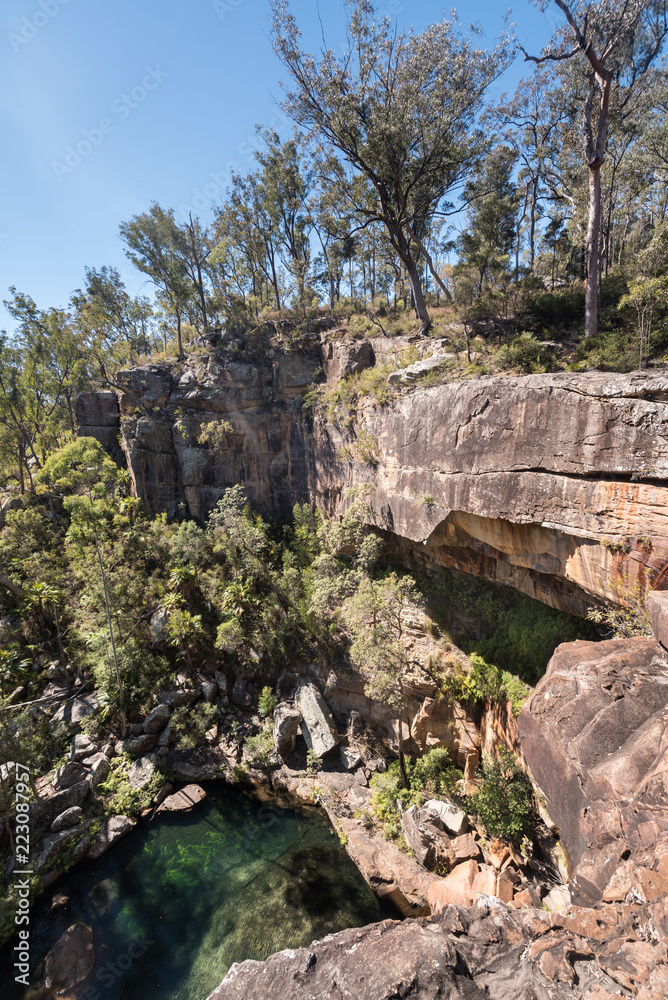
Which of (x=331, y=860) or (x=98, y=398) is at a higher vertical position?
(x=98, y=398)

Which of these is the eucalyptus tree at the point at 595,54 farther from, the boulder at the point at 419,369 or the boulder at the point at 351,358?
the boulder at the point at 351,358

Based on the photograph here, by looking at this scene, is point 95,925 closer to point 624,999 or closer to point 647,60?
point 624,999

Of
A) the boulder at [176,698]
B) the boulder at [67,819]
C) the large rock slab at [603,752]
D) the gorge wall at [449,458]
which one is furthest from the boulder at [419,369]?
the boulder at [67,819]

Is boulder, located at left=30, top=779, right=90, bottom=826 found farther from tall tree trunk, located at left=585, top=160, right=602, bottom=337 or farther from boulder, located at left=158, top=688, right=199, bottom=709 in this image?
tall tree trunk, located at left=585, top=160, right=602, bottom=337

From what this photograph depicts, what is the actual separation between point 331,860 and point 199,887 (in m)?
3.43

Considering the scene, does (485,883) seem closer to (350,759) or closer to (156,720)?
(350,759)

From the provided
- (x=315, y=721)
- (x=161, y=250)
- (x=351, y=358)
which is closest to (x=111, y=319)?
(x=161, y=250)

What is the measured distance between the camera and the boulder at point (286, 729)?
12.9 meters

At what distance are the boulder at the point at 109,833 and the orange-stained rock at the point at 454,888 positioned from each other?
8.44 m

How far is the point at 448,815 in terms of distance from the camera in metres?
9.84

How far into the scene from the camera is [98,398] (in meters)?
21.8

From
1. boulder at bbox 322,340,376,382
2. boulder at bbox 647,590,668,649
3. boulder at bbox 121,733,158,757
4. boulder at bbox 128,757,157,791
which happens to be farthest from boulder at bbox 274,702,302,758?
boulder at bbox 322,340,376,382

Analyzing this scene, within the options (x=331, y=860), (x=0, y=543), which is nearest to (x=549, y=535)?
(x=331, y=860)

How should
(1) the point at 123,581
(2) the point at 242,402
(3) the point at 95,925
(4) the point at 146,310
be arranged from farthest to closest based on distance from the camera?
(4) the point at 146,310 < (2) the point at 242,402 < (1) the point at 123,581 < (3) the point at 95,925
